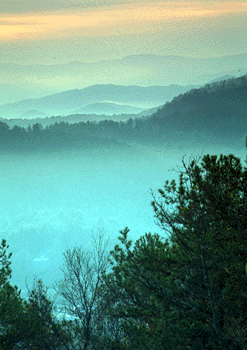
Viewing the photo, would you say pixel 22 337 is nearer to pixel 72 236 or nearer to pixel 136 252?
pixel 136 252

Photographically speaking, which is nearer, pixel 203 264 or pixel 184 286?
pixel 203 264

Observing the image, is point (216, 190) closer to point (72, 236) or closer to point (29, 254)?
point (29, 254)

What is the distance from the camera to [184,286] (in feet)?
29.2

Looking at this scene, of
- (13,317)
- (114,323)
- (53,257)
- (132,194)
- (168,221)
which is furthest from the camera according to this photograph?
(132,194)

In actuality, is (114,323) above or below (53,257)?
below

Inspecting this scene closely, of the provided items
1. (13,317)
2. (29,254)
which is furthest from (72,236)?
(13,317)

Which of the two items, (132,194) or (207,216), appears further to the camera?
(132,194)

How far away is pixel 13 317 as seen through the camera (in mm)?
11977

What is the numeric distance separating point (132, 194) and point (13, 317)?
18356cm

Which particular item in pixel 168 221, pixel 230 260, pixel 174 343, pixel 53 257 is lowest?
pixel 174 343

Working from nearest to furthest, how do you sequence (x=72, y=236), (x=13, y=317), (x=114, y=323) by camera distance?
(x=114, y=323) < (x=13, y=317) < (x=72, y=236)

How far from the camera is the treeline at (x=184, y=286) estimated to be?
721 centimetres

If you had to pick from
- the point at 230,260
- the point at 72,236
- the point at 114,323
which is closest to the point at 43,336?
the point at 114,323

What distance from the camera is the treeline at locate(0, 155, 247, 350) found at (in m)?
7.21
